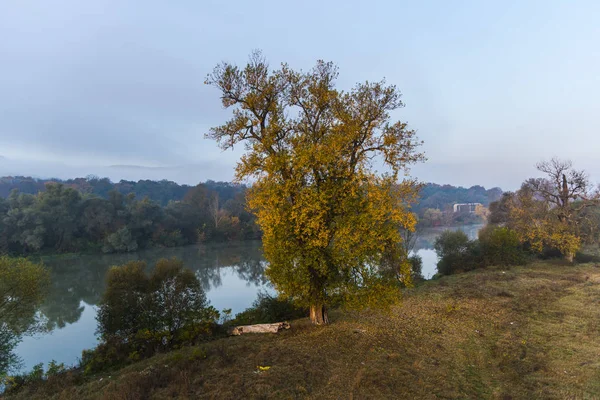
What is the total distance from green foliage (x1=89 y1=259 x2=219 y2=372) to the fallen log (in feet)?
2.72

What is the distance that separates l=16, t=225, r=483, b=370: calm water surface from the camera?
11953 millimetres

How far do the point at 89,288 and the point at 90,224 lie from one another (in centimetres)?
2210

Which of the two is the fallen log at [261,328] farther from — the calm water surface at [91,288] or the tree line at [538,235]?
the tree line at [538,235]

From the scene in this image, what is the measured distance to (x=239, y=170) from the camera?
8.40 metres

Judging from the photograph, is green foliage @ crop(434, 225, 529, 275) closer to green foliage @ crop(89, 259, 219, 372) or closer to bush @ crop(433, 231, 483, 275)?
bush @ crop(433, 231, 483, 275)

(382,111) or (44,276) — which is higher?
(382,111)

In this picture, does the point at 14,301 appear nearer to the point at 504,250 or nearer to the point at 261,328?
the point at 261,328

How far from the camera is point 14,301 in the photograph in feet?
34.2

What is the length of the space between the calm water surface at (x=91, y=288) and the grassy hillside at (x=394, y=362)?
106 inches

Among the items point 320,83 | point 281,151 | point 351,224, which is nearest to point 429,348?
point 351,224

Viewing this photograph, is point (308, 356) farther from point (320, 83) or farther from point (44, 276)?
point (44, 276)

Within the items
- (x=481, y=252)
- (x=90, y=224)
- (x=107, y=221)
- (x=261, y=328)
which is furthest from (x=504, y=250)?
(x=90, y=224)

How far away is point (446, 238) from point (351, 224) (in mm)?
18263

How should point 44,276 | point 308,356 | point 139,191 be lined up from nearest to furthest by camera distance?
1. point 308,356
2. point 44,276
3. point 139,191
